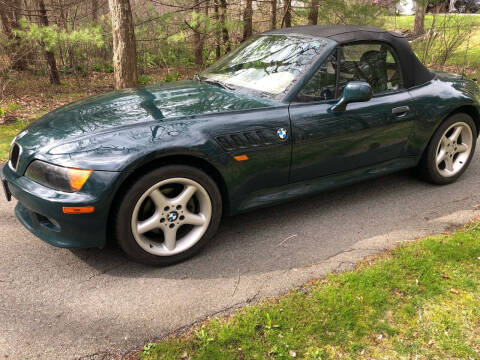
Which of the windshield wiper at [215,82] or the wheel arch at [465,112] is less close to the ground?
the windshield wiper at [215,82]

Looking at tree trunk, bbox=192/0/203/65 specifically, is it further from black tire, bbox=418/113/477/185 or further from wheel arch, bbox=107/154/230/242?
wheel arch, bbox=107/154/230/242

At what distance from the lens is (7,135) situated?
605 centimetres

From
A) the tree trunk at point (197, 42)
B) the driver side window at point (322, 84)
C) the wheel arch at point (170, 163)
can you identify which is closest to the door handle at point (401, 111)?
the driver side window at point (322, 84)

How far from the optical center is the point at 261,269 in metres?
2.93

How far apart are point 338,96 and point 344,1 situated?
600 centimetres

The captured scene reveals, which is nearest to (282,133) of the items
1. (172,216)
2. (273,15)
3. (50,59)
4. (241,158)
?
(241,158)

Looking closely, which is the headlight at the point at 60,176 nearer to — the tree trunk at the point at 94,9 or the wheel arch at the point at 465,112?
the wheel arch at the point at 465,112

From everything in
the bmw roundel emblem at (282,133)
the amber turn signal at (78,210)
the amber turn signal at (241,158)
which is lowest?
the amber turn signal at (78,210)

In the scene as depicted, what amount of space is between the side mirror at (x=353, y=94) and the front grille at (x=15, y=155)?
2.36 meters

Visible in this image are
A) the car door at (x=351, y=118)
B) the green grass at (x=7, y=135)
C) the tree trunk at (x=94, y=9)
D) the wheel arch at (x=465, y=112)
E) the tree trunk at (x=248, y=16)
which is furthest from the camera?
the tree trunk at (x=94, y=9)

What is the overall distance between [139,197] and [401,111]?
244cm

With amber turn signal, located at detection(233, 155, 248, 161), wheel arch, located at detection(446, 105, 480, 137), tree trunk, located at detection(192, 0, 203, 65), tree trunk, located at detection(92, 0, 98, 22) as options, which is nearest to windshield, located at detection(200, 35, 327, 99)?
amber turn signal, located at detection(233, 155, 248, 161)

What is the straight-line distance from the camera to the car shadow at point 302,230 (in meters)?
2.95

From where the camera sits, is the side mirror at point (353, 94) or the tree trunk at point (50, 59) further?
the tree trunk at point (50, 59)
